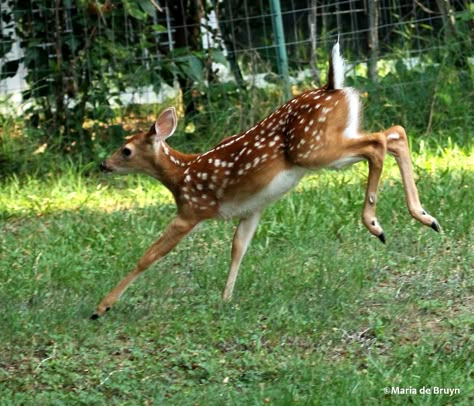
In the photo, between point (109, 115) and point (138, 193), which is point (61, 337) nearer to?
point (138, 193)

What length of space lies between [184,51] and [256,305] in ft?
14.0

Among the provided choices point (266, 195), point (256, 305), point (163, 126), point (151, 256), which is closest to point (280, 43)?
point (163, 126)

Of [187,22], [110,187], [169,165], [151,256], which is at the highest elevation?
[187,22]

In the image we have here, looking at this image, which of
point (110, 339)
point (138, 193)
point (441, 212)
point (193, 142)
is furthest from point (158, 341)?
point (193, 142)

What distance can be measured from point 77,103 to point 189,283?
12.0 ft

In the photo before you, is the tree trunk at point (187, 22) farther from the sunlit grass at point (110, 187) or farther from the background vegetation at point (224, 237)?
the sunlit grass at point (110, 187)

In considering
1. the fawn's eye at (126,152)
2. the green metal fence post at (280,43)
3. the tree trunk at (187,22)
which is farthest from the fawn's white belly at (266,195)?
the tree trunk at (187,22)

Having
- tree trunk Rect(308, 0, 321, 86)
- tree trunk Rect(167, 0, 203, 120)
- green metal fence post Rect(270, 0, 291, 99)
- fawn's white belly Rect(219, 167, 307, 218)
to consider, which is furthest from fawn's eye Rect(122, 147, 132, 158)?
tree trunk Rect(308, 0, 321, 86)

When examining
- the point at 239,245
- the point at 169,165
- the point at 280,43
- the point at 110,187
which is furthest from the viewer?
the point at 280,43

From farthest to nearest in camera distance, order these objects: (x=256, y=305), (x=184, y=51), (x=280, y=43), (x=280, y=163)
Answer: (x=280, y=43) → (x=184, y=51) → (x=280, y=163) → (x=256, y=305)

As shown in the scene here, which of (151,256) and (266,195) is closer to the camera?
(151,256)

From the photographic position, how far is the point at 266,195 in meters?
6.59

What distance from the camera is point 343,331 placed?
19.1 ft

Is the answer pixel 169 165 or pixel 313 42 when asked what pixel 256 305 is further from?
pixel 313 42
